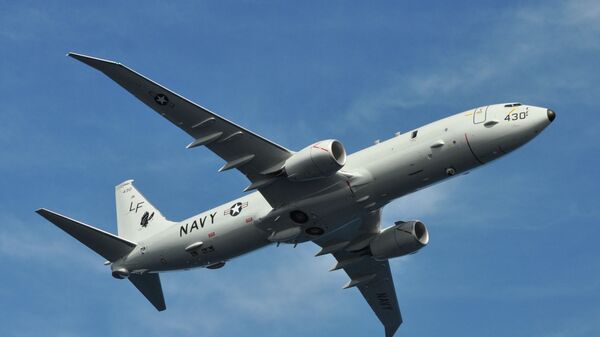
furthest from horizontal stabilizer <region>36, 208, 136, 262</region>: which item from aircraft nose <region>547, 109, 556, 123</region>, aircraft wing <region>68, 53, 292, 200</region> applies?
aircraft nose <region>547, 109, 556, 123</region>

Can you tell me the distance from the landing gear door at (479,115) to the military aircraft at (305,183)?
0.18 feet

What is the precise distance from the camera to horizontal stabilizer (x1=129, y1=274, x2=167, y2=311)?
66.7 metres

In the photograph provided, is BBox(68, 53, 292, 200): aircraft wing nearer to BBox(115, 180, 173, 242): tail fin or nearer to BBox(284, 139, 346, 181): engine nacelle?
BBox(284, 139, 346, 181): engine nacelle

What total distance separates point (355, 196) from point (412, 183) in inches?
129

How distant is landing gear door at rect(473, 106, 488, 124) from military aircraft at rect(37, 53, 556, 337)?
0.18 ft

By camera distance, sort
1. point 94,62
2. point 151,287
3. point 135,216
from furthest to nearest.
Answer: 1. point 135,216
2. point 151,287
3. point 94,62

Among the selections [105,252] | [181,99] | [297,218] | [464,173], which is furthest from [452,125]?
[105,252]

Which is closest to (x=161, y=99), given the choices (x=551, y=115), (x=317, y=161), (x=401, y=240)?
(x=317, y=161)

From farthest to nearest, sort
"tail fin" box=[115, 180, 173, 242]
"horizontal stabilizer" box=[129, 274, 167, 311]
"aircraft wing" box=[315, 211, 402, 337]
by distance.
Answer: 1. "tail fin" box=[115, 180, 173, 242]
2. "horizontal stabilizer" box=[129, 274, 167, 311]
3. "aircraft wing" box=[315, 211, 402, 337]

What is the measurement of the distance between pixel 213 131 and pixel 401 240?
14.4 meters

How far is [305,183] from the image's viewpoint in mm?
58062

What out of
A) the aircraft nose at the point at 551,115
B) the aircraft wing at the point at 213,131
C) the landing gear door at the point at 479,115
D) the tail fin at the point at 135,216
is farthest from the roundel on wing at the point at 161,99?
the aircraft nose at the point at 551,115

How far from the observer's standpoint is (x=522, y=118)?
55750mm

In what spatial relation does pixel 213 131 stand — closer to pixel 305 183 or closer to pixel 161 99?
pixel 161 99
